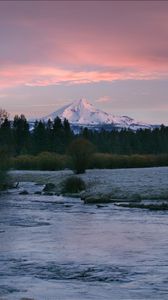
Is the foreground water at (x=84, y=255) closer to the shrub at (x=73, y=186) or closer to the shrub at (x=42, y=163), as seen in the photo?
the shrub at (x=73, y=186)

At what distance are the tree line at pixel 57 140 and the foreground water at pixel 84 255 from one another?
8294 cm

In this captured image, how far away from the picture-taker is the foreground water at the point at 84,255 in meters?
15.9

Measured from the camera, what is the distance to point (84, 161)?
69.2 m

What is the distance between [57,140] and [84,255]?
10644 centimetres

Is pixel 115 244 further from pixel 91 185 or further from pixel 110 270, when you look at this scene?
pixel 91 185

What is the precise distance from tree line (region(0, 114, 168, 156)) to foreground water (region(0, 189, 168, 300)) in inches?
3265

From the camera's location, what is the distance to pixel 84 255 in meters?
21.2

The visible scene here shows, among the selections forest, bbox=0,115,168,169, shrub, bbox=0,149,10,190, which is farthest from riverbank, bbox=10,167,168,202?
forest, bbox=0,115,168,169

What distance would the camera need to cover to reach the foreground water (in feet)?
52.1

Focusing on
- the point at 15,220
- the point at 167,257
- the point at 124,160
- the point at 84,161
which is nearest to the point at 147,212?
the point at 15,220

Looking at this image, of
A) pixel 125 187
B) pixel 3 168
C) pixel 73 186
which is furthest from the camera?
pixel 3 168

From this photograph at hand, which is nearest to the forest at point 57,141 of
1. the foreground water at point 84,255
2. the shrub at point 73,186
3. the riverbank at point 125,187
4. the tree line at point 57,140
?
the tree line at point 57,140

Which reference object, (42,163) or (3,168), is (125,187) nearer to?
(3,168)

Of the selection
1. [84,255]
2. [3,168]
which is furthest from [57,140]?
[84,255]
